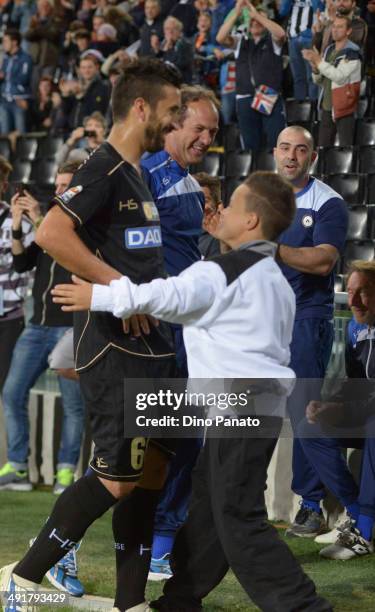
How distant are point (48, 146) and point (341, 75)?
585cm

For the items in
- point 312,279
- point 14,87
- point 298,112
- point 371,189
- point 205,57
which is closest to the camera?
point 312,279

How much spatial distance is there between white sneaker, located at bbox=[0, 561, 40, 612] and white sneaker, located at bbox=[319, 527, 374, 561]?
6.11ft

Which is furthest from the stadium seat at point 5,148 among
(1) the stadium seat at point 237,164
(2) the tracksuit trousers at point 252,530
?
(2) the tracksuit trousers at point 252,530

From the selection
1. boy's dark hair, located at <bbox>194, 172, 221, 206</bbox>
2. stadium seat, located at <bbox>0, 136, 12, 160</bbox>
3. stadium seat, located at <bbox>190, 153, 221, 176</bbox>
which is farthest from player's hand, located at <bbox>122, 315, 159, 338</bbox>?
stadium seat, located at <bbox>0, 136, 12, 160</bbox>

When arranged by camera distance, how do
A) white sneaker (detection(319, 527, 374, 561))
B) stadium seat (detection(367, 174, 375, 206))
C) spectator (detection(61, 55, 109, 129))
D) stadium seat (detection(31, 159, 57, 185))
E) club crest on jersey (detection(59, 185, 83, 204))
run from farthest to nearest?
stadium seat (detection(31, 159, 57, 185)) < spectator (detection(61, 55, 109, 129)) < stadium seat (detection(367, 174, 375, 206)) < white sneaker (detection(319, 527, 374, 561)) < club crest on jersey (detection(59, 185, 83, 204))

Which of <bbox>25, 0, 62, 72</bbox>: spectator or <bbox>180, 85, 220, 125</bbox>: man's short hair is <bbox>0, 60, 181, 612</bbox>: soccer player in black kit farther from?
<bbox>25, 0, 62, 72</bbox>: spectator

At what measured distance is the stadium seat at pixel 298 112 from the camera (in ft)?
35.4

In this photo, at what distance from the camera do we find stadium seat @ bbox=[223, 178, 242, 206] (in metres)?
10.6

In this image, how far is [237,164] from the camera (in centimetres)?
1122

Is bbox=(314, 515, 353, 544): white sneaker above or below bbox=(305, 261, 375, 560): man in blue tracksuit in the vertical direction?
below

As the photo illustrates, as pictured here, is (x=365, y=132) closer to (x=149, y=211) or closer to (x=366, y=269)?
(x=366, y=269)

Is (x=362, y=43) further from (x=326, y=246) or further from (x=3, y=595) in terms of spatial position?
(x=3, y=595)

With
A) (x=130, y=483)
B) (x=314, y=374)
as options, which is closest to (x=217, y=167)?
(x=314, y=374)

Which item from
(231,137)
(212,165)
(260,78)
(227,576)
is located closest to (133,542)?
(227,576)
